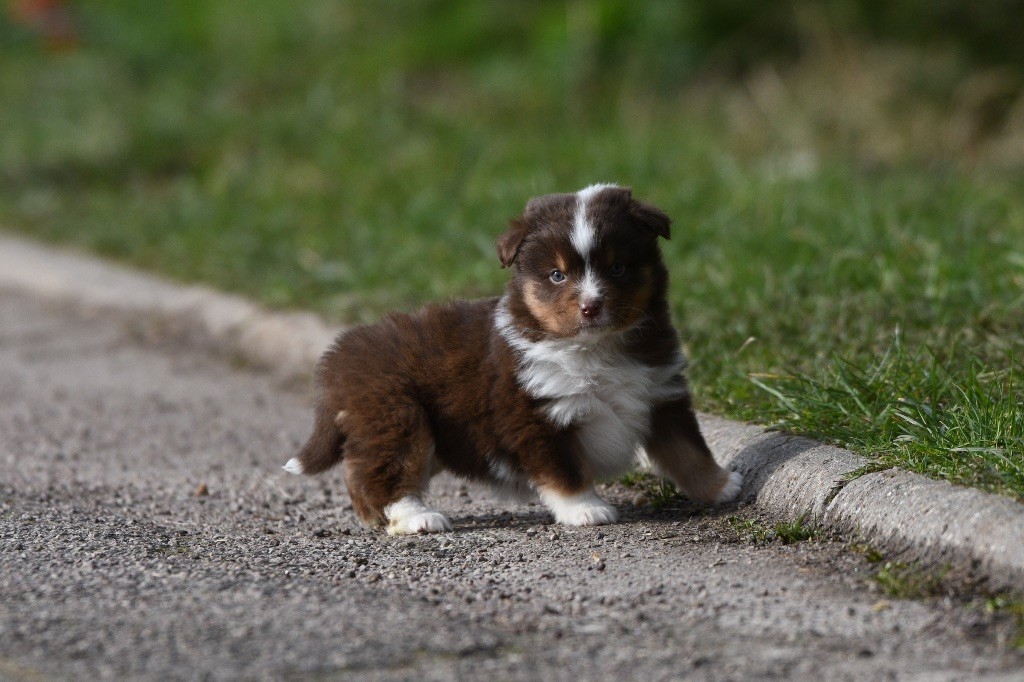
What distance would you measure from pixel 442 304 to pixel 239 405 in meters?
2.15

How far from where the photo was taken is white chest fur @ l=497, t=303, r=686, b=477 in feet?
15.2

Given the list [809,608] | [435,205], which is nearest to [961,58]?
[435,205]

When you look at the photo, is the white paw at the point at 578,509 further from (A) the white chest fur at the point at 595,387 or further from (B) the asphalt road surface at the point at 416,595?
(A) the white chest fur at the point at 595,387

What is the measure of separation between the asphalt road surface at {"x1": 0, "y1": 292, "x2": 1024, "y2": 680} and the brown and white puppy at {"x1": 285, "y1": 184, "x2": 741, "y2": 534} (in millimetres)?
172

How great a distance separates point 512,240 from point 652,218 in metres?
0.47

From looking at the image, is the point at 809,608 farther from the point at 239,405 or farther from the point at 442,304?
the point at 239,405

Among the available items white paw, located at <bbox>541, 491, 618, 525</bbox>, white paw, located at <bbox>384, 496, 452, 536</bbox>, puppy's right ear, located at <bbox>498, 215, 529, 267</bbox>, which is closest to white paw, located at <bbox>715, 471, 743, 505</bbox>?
white paw, located at <bbox>541, 491, 618, 525</bbox>

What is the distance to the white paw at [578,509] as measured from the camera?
15.1 ft

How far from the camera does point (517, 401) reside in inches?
182

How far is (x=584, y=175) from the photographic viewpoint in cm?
947

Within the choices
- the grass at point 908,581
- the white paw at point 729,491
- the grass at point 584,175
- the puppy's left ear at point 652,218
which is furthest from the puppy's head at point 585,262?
the grass at point 908,581

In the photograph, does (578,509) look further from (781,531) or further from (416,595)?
(416,595)

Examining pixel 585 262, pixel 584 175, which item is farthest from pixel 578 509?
pixel 584 175

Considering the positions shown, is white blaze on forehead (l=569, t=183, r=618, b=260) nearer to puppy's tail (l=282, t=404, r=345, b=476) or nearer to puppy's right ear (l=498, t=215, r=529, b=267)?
puppy's right ear (l=498, t=215, r=529, b=267)
